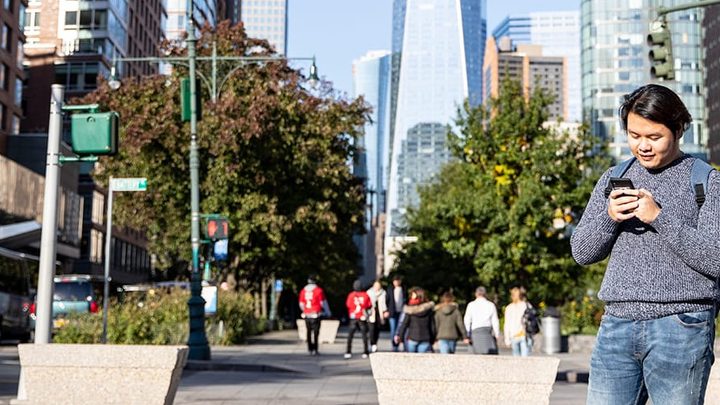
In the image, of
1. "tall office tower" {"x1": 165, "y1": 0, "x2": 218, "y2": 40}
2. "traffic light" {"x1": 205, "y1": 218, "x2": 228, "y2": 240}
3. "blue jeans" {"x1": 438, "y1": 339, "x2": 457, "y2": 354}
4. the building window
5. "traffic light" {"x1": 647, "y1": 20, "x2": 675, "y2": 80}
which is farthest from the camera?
"tall office tower" {"x1": 165, "y1": 0, "x2": 218, "y2": 40}

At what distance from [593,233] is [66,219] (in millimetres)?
60110

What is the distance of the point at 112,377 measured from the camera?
26.8 ft

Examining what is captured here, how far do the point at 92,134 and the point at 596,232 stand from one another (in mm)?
6905

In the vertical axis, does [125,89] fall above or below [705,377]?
above

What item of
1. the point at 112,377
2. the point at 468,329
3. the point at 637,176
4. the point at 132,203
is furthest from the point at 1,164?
the point at 637,176

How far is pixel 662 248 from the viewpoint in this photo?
351 cm

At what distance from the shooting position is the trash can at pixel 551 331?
27.0m

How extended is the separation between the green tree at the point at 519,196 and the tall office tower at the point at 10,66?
3396cm

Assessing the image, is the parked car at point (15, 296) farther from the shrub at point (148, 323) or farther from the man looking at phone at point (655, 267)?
the man looking at phone at point (655, 267)

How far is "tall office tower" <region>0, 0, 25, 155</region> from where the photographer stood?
195ft

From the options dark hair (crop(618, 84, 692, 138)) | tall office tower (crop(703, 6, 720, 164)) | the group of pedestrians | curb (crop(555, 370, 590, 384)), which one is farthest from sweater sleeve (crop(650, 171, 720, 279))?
tall office tower (crop(703, 6, 720, 164))

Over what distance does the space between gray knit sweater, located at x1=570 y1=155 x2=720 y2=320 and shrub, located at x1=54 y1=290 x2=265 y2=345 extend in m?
18.3

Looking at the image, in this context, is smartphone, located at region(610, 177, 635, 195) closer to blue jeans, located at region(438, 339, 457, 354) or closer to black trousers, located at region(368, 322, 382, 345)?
blue jeans, located at region(438, 339, 457, 354)

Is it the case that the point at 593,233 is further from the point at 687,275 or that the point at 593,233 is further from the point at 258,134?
the point at 258,134
